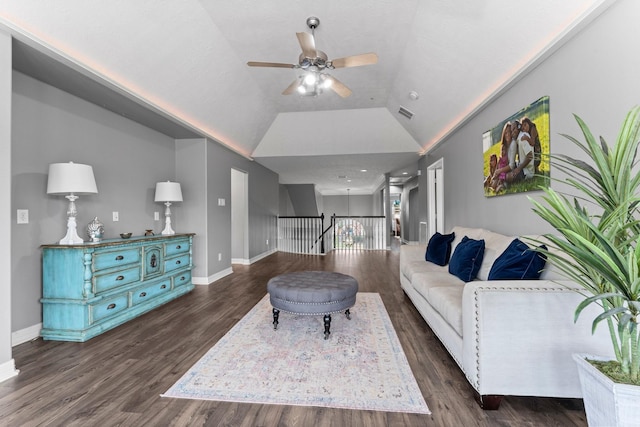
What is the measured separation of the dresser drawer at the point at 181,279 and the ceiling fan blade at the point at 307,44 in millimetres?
3281

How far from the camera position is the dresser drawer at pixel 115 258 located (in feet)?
9.02

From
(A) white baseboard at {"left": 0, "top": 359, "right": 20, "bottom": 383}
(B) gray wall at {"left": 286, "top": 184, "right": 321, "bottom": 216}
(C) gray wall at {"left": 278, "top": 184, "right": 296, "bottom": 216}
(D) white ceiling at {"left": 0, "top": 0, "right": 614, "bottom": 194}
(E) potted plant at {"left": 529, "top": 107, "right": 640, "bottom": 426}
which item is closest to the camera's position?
(E) potted plant at {"left": 529, "top": 107, "right": 640, "bottom": 426}

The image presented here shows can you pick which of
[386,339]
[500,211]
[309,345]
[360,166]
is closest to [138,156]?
[309,345]

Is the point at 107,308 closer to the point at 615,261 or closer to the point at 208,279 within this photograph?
the point at 208,279

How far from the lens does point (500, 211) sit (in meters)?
3.11

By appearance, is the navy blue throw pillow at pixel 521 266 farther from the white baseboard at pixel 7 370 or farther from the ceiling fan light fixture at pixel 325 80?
the white baseboard at pixel 7 370

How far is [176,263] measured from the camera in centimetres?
394

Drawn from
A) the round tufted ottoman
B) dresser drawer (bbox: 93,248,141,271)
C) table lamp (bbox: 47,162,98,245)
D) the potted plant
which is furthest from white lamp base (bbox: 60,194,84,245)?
the potted plant

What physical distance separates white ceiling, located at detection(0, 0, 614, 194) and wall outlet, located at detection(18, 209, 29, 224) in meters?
1.42

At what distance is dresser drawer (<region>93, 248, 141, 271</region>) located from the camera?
108 inches

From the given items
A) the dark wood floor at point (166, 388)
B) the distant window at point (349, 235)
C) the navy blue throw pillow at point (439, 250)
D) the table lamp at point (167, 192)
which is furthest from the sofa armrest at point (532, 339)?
the distant window at point (349, 235)

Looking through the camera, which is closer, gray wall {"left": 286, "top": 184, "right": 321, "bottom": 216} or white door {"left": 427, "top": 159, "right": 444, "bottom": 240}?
white door {"left": 427, "top": 159, "right": 444, "bottom": 240}

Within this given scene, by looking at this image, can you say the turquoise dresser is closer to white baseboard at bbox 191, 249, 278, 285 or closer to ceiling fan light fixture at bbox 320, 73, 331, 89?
white baseboard at bbox 191, 249, 278, 285

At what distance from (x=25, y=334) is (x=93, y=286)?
0.67m
